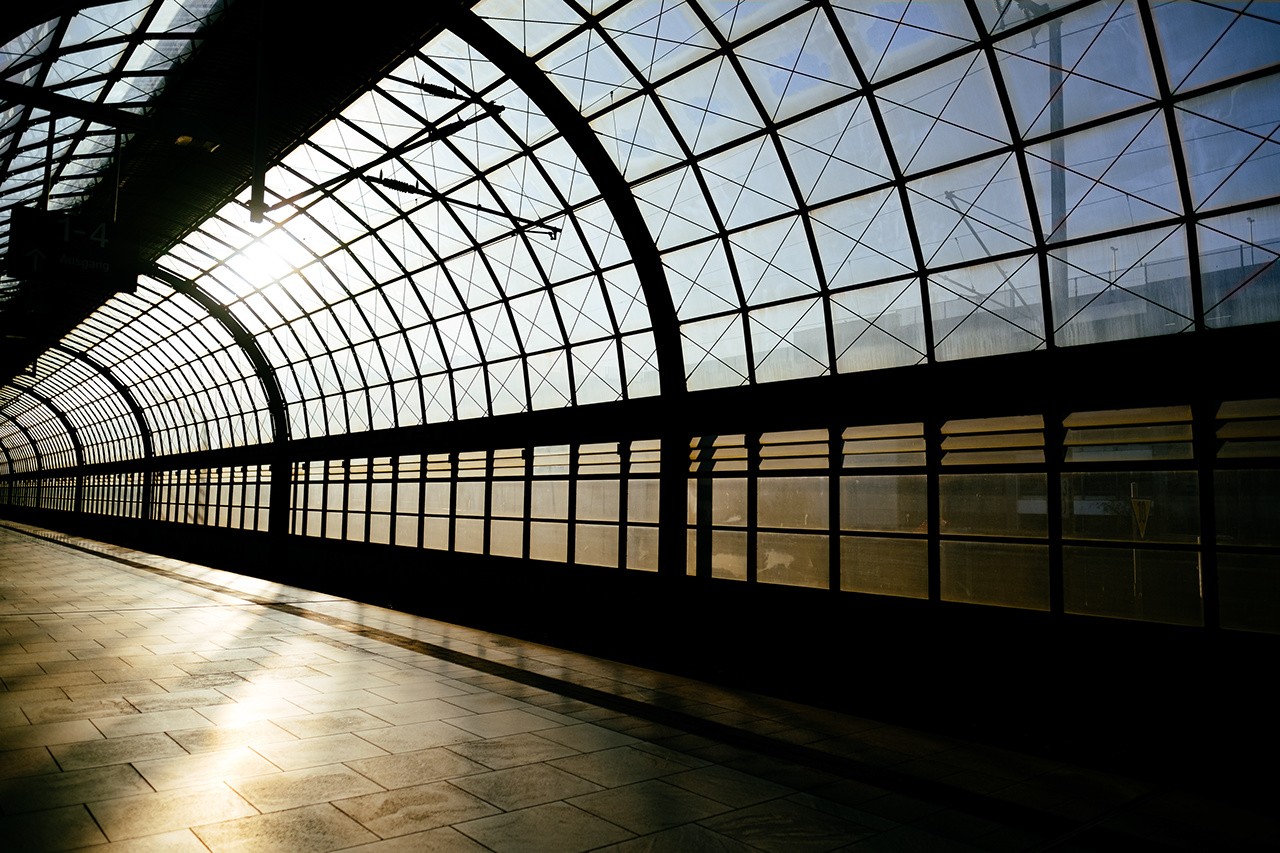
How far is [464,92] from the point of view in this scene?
20.7 meters

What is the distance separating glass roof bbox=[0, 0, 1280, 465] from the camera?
1227 cm

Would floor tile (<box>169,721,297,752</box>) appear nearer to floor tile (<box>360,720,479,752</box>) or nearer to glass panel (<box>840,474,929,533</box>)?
floor tile (<box>360,720,479,752</box>)

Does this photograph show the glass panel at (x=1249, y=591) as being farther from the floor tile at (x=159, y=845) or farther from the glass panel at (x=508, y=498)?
the glass panel at (x=508, y=498)

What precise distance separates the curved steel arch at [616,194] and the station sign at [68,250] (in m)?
9.03

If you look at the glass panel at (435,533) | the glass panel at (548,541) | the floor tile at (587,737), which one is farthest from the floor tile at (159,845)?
the glass panel at (435,533)

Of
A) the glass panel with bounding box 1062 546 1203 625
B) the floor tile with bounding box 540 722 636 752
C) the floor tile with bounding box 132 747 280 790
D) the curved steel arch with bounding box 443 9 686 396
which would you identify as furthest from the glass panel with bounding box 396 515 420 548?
the glass panel with bounding box 1062 546 1203 625

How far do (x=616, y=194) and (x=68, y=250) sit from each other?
38.9ft

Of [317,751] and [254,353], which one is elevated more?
[254,353]

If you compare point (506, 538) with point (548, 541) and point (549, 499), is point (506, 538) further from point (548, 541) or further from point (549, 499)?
point (549, 499)

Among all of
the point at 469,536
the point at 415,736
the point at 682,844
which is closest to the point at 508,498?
the point at 469,536

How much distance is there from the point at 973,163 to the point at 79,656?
64.8ft

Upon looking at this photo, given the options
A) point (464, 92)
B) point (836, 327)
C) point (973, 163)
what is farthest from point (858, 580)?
point (464, 92)

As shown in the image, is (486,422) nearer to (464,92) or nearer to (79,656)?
(464,92)

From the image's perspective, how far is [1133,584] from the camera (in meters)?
12.4
